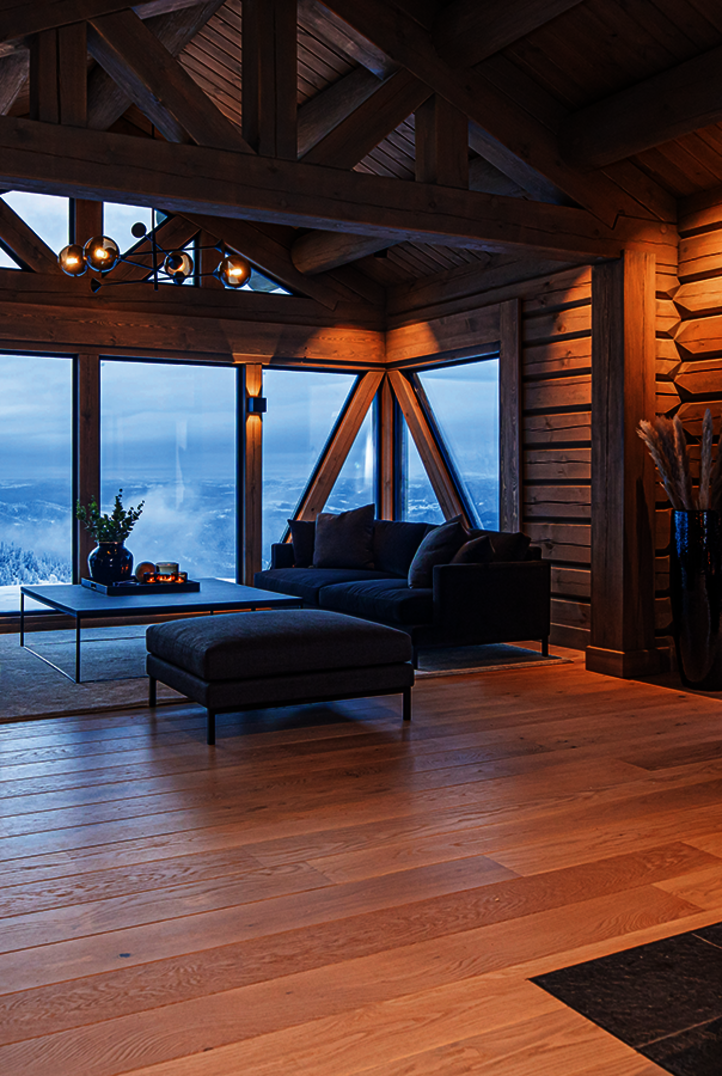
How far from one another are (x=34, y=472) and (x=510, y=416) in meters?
4.06

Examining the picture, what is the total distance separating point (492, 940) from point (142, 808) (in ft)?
4.93

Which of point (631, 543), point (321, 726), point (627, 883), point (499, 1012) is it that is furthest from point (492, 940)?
point (631, 543)

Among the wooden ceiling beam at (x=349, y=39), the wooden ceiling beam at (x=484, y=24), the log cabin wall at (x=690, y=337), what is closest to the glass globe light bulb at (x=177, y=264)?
the wooden ceiling beam at (x=349, y=39)

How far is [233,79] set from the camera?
24.1 feet

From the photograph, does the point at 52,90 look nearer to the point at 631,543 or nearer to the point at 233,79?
→ the point at 233,79

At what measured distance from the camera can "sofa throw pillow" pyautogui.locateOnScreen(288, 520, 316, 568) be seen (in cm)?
811

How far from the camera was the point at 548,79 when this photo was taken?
5469 mm

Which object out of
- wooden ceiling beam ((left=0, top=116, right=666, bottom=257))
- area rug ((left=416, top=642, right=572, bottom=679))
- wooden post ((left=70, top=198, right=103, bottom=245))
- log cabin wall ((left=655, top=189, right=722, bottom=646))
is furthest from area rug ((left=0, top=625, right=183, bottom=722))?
wooden post ((left=70, top=198, right=103, bottom=245))

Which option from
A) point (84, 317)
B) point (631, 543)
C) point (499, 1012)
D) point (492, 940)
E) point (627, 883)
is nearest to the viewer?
point (499, 1012)

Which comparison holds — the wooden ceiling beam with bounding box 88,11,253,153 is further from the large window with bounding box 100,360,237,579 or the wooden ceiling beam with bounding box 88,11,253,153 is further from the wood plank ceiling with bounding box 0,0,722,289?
the large window with bounding box 100,360,237,579

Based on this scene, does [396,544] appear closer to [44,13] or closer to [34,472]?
[34,472]

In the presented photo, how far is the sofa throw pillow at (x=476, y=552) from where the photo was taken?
614cm

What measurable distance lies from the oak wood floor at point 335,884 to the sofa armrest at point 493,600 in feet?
4.52

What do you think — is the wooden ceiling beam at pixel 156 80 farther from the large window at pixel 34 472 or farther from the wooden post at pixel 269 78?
the large window at pixel 34 472
